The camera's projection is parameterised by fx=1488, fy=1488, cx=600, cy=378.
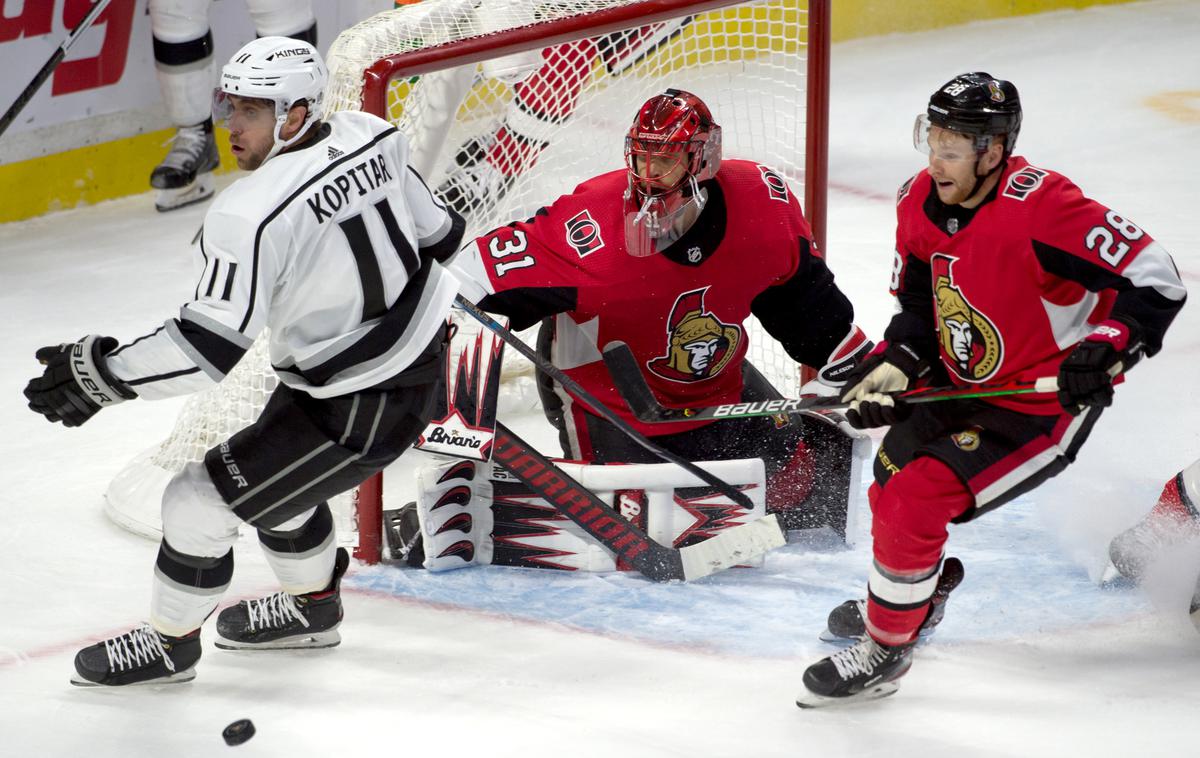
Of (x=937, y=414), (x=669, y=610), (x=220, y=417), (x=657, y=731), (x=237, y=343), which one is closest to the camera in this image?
(x=237, y=343)

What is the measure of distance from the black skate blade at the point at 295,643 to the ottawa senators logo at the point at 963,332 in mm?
1207

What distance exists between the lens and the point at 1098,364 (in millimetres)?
2232

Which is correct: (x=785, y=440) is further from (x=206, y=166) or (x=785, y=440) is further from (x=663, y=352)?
(x=206, y=166)

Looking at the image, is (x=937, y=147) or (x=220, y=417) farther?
(x=220, y=417)

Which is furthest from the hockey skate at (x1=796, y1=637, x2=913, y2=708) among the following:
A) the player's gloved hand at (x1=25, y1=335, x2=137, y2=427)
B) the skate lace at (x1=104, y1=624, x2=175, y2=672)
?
the player's gloved hand at (x1=25, y1=335, x2=137, y2=427)

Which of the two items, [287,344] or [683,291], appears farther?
[683,291]

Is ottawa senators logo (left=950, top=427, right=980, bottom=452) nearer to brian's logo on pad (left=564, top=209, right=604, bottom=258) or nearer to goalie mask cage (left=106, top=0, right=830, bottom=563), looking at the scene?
brian's logo on pad (left=564, top=209, right=604, bottom=258)

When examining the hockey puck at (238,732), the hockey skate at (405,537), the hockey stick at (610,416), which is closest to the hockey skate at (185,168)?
the hockey skate at (405,537)

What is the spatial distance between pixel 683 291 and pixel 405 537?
756mm

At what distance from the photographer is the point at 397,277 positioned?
7.86ft

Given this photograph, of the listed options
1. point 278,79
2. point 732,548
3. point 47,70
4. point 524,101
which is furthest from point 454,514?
point 47,70

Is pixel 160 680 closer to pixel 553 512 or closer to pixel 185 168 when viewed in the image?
pixel 553 512

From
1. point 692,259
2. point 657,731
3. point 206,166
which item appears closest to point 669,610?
point 657,731

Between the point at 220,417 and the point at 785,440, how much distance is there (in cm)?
122
